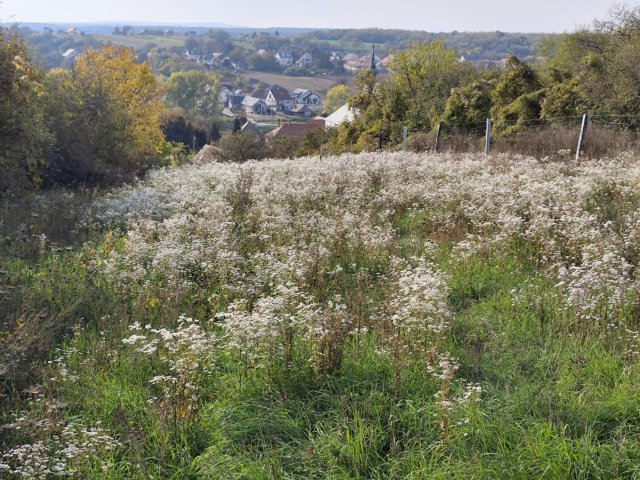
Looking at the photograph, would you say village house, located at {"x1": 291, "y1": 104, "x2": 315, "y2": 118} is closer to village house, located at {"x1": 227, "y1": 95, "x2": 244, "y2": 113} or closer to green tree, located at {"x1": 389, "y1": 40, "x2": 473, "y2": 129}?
village house, located at {"x1": 227, "y1": 95, "x2": 244, "y2": 113}

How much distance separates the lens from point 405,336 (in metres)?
5.22

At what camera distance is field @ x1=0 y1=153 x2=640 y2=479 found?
12.7ft

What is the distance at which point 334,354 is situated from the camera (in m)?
4.80

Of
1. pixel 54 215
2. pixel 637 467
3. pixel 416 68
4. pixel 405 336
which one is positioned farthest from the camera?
pixel 416 68

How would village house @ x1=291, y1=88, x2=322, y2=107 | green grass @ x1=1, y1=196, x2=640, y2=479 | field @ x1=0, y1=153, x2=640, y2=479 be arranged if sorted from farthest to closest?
1. village house @ x1=291, y1=88, x2=322, y2=107
2. field @ x1=0, y1=153, x2=640, y2=479
3. green grass @ x1=1, y1=196, x2=640, y2=479

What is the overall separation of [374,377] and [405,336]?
626 mm

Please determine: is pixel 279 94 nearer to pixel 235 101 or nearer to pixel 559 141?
pixel 235 101

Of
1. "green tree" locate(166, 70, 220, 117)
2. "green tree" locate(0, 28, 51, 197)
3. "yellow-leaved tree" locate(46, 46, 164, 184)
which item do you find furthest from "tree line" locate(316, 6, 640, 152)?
"green tree" locate(166, 70, 220, 117)

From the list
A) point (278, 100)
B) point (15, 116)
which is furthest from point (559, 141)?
point (278, 100)

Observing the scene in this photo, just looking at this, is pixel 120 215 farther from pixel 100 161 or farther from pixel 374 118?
pixel 374 118

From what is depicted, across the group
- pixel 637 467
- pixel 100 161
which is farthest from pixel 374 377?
pixel 100 161

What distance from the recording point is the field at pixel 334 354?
387 centimetres

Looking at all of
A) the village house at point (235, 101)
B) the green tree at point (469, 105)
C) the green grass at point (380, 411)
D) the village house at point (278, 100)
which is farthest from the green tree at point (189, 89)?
the green grass at point (380, 411)

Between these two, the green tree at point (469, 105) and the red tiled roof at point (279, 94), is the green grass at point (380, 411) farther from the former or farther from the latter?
the red tiled roof at point (279, 94)
